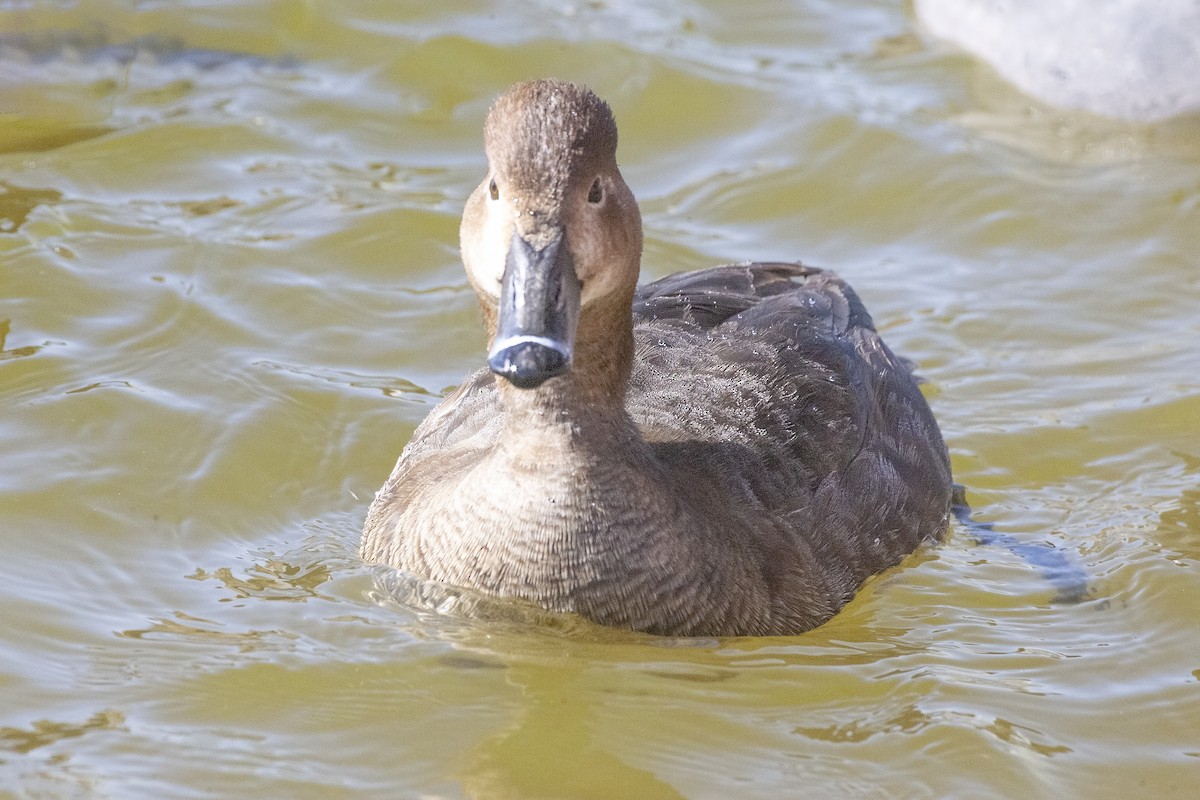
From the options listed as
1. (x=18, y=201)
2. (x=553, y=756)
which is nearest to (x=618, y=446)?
(x=553, y=756)

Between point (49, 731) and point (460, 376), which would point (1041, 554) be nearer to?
point (460, 376)

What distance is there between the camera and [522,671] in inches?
193

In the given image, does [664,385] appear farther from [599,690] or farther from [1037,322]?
[1037,322]

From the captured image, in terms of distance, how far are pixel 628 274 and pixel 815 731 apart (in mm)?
1414

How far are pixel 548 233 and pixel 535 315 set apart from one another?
0.30m

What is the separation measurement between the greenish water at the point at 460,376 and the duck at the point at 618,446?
187 millimetres

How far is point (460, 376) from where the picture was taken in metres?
7.47

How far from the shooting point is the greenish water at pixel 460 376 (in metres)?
4.69

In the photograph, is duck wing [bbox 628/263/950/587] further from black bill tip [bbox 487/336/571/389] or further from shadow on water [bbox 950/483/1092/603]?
black bill tip [bbox 487/336/571/389]

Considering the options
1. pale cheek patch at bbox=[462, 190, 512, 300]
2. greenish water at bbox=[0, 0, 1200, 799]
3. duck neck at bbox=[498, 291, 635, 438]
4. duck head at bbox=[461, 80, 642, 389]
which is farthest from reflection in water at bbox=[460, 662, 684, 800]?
pale cheek patch at bbox=[462, 190, 512, 300]

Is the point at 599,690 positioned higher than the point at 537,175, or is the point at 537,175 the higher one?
the point at 537,175

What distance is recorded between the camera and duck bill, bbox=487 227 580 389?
4.24 m

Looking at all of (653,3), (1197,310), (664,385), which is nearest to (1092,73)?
(1197,310)

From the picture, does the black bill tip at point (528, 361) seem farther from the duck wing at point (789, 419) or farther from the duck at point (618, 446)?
the duck wing at point (789, 419)
